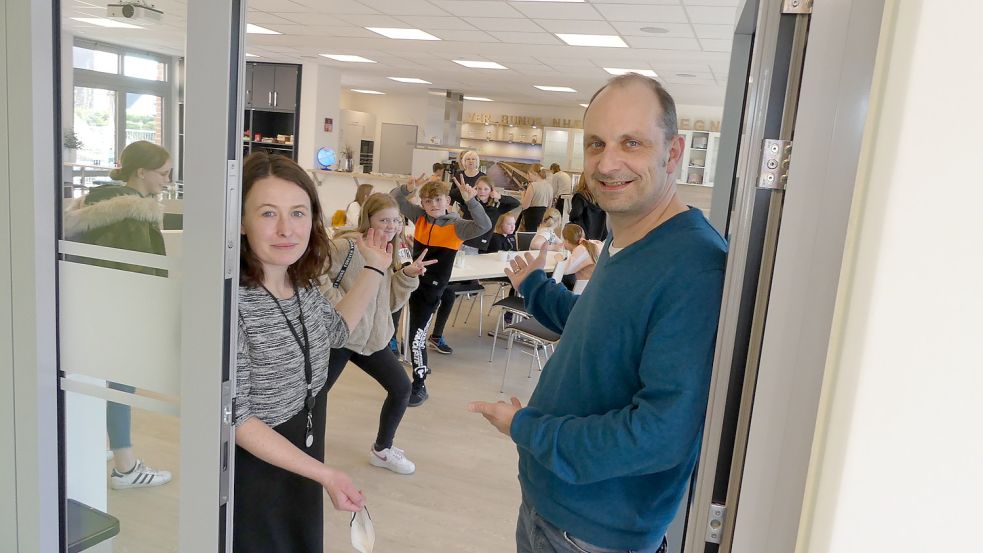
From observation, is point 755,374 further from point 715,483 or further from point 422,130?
point 422,130

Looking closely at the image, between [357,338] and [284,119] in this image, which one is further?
[284,119]

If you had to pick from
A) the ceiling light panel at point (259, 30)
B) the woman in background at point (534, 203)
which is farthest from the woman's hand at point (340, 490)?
the ceiling light panel at point (259, 30)

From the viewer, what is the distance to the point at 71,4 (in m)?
1.49

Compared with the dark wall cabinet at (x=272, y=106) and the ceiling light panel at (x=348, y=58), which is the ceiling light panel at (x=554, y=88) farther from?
the dark wall cabinet at (x=272, y=106)

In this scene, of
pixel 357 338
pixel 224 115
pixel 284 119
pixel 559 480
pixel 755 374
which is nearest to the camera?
pixel 755 374

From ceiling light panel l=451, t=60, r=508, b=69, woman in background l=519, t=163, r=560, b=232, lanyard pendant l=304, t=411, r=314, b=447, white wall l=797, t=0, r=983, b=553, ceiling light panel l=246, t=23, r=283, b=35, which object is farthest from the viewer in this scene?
ceiling light panel l=451, t=60, r=508, b=69

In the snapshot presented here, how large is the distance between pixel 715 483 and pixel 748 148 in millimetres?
528

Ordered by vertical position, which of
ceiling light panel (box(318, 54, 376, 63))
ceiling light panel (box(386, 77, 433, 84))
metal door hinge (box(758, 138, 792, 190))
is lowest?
metal door hinge (box(758, 138, 792, 190))

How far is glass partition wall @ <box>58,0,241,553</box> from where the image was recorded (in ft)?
4.32

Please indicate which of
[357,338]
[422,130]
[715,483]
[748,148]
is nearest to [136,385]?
[715,483]

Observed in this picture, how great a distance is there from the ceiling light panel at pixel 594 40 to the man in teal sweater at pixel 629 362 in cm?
622

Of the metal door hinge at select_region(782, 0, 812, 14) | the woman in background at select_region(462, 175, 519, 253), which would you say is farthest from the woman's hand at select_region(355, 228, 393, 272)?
the woman in background at select_region(462, 175, 519, 253)

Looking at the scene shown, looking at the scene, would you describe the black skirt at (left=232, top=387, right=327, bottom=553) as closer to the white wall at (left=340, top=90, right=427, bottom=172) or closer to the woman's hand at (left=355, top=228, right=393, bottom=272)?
the woman's hand at (left=355, top=228, right=393, bottom=272)

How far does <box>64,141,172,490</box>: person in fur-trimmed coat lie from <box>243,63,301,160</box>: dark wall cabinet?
438 inches
